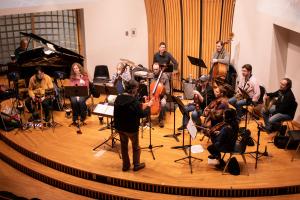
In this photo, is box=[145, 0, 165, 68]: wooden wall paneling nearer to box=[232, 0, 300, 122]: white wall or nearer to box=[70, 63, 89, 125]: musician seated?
box=[232, 0, 300, 122]: white wall

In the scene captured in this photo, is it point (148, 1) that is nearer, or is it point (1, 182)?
point (1, 182)

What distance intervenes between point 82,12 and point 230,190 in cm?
727

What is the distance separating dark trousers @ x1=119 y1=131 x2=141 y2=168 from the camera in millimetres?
6543

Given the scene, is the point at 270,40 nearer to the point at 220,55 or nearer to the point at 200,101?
the point at 220,55

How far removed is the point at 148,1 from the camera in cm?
1116

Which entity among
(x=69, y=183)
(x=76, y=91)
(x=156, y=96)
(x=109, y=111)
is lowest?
(x=69, y=183)

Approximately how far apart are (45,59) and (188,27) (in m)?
3.59

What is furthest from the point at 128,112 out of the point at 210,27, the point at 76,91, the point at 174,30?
the point at 174,30

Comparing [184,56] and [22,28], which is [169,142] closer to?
[184,56]

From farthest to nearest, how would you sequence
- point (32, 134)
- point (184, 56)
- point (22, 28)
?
point (22, 28), point (184, 56), point (32, 134)

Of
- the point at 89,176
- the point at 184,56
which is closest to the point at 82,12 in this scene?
the point at 184,56

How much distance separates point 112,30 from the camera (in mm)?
11750

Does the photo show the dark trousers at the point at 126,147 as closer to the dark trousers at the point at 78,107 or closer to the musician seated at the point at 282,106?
the dark trousers at the point at 78,107

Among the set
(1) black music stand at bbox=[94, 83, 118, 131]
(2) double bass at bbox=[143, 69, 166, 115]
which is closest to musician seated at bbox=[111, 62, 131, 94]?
(1) black music stand at bbox=[94, 83, 118, 131]
